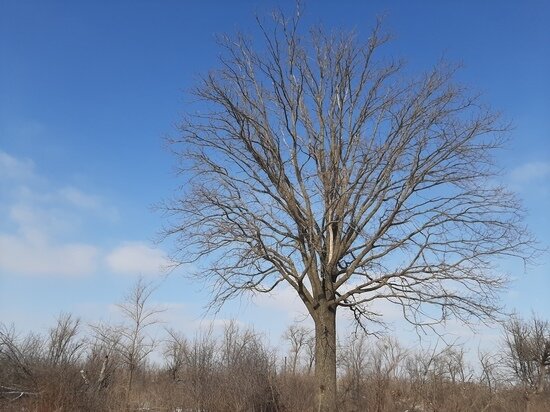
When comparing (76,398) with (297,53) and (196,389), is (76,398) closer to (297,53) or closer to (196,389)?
(196,389)

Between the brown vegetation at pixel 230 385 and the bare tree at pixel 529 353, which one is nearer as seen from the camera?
the brown vegetation at pixel 230 385

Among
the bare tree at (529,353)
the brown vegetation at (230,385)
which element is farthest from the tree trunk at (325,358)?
the bare tree at (529,353)

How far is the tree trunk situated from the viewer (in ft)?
48.1

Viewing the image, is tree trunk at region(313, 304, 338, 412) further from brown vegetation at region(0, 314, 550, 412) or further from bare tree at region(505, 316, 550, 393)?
bare tree at region(505, 316, 550, 393)

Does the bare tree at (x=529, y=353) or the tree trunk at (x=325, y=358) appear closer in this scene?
the tree trunk at (x=325, y=358)

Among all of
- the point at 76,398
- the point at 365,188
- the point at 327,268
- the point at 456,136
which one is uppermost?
the point at 456,136

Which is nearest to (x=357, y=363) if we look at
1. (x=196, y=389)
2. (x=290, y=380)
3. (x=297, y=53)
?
(x=290, y=380)

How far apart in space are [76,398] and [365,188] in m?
10.2

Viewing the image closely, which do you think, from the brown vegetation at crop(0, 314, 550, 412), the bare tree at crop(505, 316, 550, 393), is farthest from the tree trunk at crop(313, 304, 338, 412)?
the bare tree at crop(505, 316, 550, 393)

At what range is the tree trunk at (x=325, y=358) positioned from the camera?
14672 mm

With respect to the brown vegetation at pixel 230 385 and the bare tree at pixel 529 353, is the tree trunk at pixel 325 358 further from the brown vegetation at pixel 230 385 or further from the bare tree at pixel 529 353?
the bare tree at pixel 529 353

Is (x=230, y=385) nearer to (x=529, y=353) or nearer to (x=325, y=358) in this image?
(x=325, y=358)

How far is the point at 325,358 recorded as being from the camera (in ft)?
49.0

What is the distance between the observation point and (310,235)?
15.7m
